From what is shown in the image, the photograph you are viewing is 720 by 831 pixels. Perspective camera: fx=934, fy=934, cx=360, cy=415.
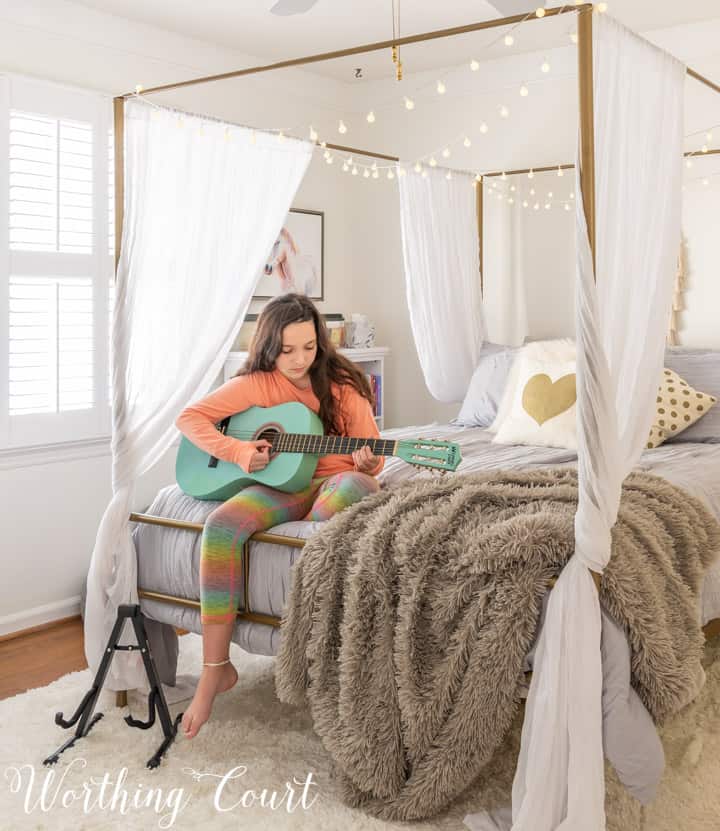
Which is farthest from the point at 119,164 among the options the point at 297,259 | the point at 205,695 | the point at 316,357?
the point at 297,259

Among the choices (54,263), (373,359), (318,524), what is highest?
(54,263)

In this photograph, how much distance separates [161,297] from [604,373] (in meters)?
1.52

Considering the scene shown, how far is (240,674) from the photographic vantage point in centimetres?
327

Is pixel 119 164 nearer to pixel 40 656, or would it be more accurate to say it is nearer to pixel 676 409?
pixel 40 656

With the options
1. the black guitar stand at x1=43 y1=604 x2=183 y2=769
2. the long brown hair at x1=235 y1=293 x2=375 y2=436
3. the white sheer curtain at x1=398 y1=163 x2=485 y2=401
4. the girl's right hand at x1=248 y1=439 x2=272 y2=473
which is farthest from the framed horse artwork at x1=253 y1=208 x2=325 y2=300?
the black guitar stand at x1=43 y1=604 x2=183 y2=769

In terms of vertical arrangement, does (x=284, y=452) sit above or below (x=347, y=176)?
below

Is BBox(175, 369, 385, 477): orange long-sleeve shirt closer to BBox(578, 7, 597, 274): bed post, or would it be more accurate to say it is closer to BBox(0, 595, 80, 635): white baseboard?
BBox(578, 7, 597, 274): bed post

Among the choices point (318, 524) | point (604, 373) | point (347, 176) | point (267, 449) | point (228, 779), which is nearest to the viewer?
point (604, 373)

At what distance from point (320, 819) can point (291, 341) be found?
1348mm

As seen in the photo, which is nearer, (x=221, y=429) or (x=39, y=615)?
(x=221, y=429)

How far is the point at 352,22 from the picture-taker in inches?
167

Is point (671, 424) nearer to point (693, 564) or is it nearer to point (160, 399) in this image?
point (693, 564)

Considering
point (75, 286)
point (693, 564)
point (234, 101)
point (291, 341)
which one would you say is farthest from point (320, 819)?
point (234, 101)

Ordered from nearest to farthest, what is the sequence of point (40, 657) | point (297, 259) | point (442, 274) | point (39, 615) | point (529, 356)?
1. point (40, 657)
2. point (39, 615)
3. point (529, 356)
4. point (442, 274)
5. point (297, 259)
